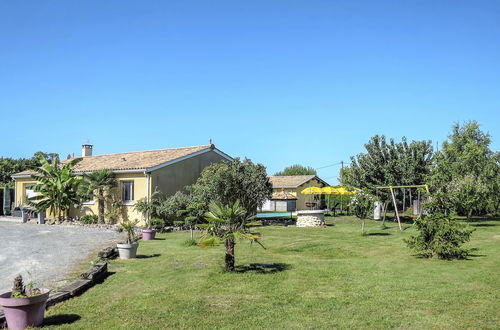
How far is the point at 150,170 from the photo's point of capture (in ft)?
87.1

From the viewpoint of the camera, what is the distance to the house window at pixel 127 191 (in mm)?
27922

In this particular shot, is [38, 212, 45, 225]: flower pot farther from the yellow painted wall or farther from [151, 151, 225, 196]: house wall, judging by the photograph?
the yellow painted wall

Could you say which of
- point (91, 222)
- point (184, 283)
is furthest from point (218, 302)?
point (91, 222)

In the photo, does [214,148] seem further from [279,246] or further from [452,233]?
[452,233]

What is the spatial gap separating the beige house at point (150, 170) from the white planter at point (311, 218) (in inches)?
315

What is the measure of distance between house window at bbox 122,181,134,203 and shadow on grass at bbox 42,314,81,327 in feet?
67.9

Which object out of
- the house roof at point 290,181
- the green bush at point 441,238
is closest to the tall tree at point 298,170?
the house roof at point 290,181

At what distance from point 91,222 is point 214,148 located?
388 inches

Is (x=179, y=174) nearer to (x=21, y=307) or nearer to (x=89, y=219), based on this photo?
(x=89, y=219)

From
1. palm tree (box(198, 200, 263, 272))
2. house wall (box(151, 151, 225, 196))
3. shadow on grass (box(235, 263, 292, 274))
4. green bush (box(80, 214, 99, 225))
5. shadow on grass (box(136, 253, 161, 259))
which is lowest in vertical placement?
shadow on grass (box(235, 263, 292, 274))

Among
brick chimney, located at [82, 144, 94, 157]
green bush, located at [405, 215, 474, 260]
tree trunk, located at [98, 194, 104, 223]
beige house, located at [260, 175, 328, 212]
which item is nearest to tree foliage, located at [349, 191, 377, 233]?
green bush, located at [405, 215, 474, 260]

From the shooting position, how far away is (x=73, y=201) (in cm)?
2922

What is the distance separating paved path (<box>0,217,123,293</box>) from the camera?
1115cm

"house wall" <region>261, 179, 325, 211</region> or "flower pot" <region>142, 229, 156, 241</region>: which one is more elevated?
"house wall" <region>261, 179, 325, 211</region>
